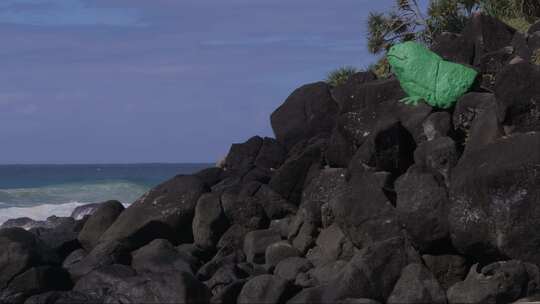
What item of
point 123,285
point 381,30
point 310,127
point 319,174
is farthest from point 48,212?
point 123,285

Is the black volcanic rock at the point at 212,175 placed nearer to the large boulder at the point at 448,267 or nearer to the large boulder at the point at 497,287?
A: the large boulder at the point at 448,267

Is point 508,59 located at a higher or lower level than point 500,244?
higher

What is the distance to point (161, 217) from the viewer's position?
1364 cm

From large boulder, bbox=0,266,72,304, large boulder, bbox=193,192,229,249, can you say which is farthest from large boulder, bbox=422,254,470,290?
large boulder, bbox=0,266,72,304

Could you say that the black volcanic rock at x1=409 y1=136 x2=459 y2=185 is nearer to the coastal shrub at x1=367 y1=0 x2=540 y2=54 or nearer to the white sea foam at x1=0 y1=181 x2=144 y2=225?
the coastal shrub at x1=367 y1=0 x2=540 y2=54

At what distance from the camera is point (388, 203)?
35.9 ft

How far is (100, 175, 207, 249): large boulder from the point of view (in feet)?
44.4

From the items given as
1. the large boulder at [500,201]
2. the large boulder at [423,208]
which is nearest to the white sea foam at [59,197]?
the large boulder at [423,208]

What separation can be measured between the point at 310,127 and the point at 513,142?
602cm

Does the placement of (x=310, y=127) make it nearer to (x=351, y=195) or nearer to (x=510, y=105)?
(x=351, y=195)

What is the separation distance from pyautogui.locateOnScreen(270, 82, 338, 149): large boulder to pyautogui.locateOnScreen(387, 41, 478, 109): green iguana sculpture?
274 centimetres

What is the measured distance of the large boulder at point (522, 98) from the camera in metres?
10.6

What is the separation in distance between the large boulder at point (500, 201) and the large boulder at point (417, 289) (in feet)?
2.55

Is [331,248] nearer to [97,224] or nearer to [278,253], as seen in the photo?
[278,253]
